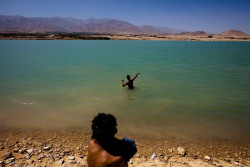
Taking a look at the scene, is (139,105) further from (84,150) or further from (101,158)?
(101,158)

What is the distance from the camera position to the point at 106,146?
1.99 metres

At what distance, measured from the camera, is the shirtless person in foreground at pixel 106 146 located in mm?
1949

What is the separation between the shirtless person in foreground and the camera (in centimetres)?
195

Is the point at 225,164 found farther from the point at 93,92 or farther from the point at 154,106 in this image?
the point at 93,92

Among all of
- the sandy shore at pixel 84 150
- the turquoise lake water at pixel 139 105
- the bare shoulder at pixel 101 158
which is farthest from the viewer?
the turquoise lake water at pixel 139 105

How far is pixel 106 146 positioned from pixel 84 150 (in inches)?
142

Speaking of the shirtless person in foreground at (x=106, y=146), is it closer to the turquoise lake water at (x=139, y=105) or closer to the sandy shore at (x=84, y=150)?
the sandy shore at (x=84, y=150)

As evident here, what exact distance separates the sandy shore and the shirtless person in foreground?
2.73m

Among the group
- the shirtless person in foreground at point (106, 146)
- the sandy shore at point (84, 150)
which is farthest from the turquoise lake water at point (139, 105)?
the shirtless person in foreground at point (106, 146)

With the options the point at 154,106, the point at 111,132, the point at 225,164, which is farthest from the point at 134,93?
the point at 111,132

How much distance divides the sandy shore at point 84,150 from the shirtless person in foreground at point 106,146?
108 inches

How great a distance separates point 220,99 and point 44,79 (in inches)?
544

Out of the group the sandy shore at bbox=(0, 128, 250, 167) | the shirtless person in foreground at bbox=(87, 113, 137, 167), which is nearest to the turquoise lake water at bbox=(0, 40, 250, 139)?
the sandy shore at bbox=(0, 128, 250, 167)

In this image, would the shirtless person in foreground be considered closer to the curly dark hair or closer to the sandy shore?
the curly dark hair
